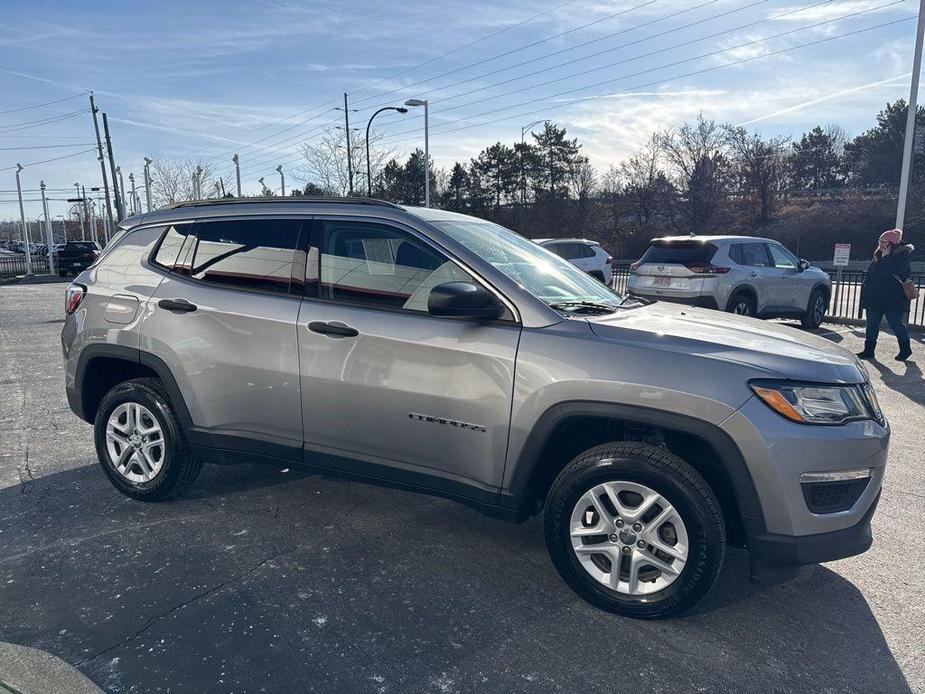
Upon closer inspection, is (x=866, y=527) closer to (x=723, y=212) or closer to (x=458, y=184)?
(x=723, y=212)

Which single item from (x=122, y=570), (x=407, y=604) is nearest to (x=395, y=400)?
(x=407, y=604)

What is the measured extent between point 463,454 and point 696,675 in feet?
4.37

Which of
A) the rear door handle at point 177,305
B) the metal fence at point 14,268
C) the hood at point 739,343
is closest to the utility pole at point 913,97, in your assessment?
the hood at point 739,343

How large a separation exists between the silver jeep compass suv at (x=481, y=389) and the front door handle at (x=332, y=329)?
1cm

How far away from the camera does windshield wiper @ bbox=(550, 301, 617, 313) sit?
3271 mm

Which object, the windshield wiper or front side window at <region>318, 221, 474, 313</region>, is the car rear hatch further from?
front side window at <region>318, 221, 474, 313</region>

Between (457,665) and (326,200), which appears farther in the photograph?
(326,200)

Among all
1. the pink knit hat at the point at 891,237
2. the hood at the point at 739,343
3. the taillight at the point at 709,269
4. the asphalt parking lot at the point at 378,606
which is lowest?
the asphalt parking lot at the point at 378,606

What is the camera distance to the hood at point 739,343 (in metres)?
2.79

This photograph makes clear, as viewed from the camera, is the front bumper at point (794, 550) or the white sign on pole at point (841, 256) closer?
the front bumper at point (794, 550)

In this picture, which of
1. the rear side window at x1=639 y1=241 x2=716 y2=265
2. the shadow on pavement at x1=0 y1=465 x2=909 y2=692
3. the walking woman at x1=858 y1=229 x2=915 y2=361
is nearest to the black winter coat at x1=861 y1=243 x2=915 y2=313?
the walking woman at x1=858 y1=229 x2=915 y2=361

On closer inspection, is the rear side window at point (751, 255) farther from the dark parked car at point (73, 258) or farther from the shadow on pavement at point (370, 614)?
the dark parked car at point (73, 258)

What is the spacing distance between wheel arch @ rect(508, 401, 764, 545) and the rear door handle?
85.2 inches

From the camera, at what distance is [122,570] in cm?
338
